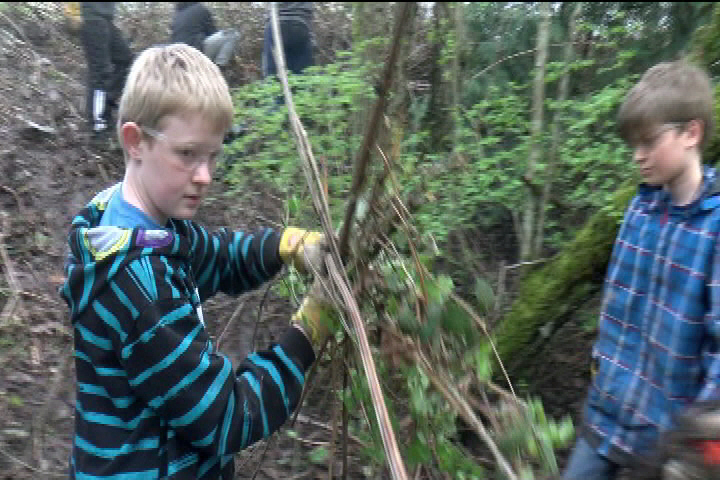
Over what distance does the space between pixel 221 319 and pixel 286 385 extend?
2.30 metres

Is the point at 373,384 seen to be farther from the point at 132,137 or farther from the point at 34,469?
the point at 34,469

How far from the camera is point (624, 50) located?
3.83 meters

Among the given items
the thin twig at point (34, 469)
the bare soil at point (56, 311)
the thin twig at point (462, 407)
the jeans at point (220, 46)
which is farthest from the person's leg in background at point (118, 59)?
the thin twig at point (462, 407)

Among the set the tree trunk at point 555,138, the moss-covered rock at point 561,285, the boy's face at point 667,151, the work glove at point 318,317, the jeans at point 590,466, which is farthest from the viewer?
the tree trunk at point 555,138

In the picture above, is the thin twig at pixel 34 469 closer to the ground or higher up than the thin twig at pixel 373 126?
closer to the ground

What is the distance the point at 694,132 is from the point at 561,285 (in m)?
0.97

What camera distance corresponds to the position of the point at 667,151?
223 cm

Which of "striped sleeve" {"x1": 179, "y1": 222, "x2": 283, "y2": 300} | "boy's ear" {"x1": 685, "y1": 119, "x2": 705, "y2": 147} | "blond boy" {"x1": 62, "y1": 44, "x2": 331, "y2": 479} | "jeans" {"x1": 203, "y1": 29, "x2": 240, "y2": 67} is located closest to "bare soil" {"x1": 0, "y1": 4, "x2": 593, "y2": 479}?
"striped sleeve" {"x1": 179, "y1": 222, "x2": 283, "y2": 300}

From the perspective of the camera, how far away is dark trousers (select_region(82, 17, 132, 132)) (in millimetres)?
5383

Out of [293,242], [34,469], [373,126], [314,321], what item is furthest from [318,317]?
[34,469]

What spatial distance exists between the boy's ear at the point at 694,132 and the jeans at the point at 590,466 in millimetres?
999

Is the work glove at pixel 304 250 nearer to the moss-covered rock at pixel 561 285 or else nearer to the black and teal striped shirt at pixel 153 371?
the black and teal striped shirt at pixel 153 371

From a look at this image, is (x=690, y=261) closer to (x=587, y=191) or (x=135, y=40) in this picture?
(x=587, y=191)

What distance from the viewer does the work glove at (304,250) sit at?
6.00 ft
